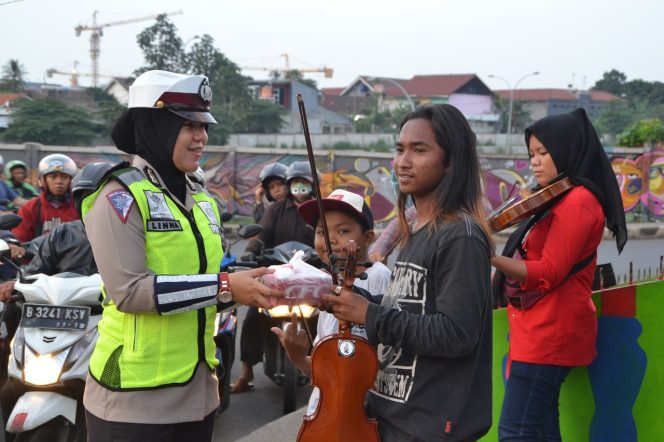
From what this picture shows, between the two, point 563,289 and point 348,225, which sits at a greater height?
point 348,225

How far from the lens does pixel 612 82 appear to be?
354 feet

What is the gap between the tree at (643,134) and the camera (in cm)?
2247

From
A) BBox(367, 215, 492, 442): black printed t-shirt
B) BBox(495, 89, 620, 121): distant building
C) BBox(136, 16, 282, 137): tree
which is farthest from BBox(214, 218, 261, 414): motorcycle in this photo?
BBox(495, 89, 620, 121): distant building

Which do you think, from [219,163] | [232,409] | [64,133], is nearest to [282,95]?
[64,133]

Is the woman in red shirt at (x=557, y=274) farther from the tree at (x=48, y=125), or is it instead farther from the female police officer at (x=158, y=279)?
the tree at (x=48, y=125)

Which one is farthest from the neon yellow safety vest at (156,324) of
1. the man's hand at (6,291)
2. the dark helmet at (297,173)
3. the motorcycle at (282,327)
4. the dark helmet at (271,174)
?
the dark helmet at (271,174)

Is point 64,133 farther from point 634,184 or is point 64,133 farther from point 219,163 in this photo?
point 634,184

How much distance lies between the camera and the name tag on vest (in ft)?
8.33

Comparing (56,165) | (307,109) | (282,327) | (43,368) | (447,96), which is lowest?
(282,327)

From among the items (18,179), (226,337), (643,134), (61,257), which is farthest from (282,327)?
(643,134)

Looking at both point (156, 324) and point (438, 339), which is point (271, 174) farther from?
point (438, 339)

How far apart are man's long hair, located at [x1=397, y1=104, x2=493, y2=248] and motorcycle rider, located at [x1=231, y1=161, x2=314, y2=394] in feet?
12.7

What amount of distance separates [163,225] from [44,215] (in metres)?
4.55

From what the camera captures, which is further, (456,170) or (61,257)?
(61,257)
